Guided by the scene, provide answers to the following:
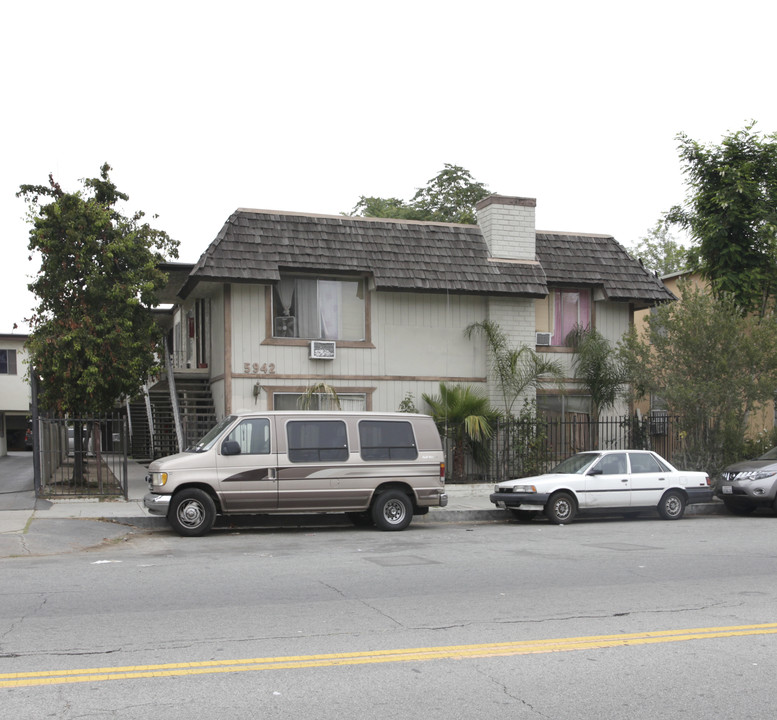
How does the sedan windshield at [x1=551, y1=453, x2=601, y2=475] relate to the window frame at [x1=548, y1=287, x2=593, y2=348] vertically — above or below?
below

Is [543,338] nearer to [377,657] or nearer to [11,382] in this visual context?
[377,657]

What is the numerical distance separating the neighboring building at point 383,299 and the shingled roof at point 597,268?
4 cm

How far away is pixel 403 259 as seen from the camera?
2134cm

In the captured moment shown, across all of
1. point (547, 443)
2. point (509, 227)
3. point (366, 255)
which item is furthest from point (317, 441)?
point (509, 227)

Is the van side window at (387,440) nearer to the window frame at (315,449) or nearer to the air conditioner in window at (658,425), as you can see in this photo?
the window frame at (315,449)

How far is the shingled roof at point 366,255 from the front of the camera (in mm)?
20047

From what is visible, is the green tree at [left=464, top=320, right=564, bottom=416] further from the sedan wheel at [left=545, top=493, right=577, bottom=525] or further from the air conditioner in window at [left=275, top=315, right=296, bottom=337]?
the sedan wheel at [left=545, top=493, right=577, bottom=525]

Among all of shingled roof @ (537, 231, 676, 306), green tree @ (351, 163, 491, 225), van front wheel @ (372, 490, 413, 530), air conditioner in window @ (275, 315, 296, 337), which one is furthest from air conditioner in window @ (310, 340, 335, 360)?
green tree @ (351, 163, 491, 225)

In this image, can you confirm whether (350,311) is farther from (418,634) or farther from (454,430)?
(418,634)

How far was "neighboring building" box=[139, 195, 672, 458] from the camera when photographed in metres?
20.5

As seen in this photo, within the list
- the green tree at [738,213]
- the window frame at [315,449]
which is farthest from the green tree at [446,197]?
the window frame at [315,449]

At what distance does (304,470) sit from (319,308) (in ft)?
23.7

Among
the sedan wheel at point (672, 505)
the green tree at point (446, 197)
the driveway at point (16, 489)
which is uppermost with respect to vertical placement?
the green tree at point (446, 197)

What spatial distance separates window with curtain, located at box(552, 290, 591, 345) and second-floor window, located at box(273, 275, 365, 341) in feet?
17.6
